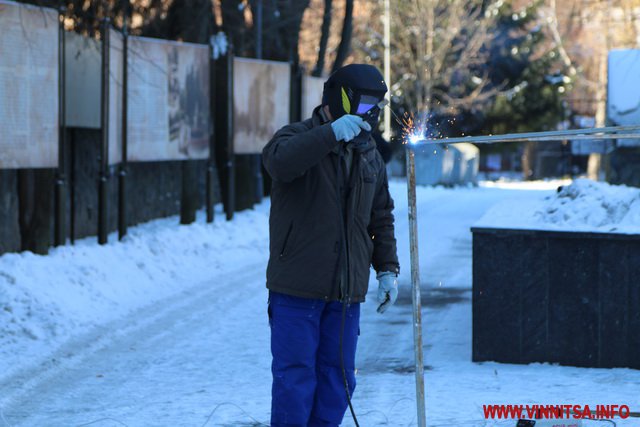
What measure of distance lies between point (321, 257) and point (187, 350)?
3.56m

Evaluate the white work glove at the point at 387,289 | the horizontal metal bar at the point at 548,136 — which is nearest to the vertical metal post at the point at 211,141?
the white work glove at the point at 387,289

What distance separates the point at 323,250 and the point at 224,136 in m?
12.4

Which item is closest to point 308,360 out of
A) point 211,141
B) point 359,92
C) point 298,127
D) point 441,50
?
point 298,127

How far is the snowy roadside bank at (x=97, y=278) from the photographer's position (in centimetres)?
830

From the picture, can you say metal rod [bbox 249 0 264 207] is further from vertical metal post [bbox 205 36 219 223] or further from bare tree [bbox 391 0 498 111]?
bare tree [bbox 391 0 498 111]

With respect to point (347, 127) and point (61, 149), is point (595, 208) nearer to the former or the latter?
point (347, 127)

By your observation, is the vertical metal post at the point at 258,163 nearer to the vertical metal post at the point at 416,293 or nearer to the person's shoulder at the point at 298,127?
the person's shoulder at the point at 298,127

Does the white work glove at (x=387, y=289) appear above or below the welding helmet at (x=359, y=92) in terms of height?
below

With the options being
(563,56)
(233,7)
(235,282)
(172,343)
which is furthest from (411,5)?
(172,343)

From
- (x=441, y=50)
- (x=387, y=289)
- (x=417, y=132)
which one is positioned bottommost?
(x=387, y=289)

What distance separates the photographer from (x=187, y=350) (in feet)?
26.2

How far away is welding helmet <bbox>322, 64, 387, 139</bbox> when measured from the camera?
459 cm

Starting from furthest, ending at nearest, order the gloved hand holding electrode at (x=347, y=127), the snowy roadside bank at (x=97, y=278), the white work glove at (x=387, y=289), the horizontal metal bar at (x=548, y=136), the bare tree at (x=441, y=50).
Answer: the bare tree at (x=441, y=50) < the snowy roadside bank at (x=97, y=278) < the white work glove at (x=387, y=289) < the gloved hand holding electrode at (x=347, y=127) < the horizontal metal bar at (x=548, y=136)

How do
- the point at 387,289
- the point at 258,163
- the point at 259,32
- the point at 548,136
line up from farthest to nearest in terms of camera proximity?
the point at 259,32 < the point at 258,163 < the point at 387,289 < the point at 548,136
